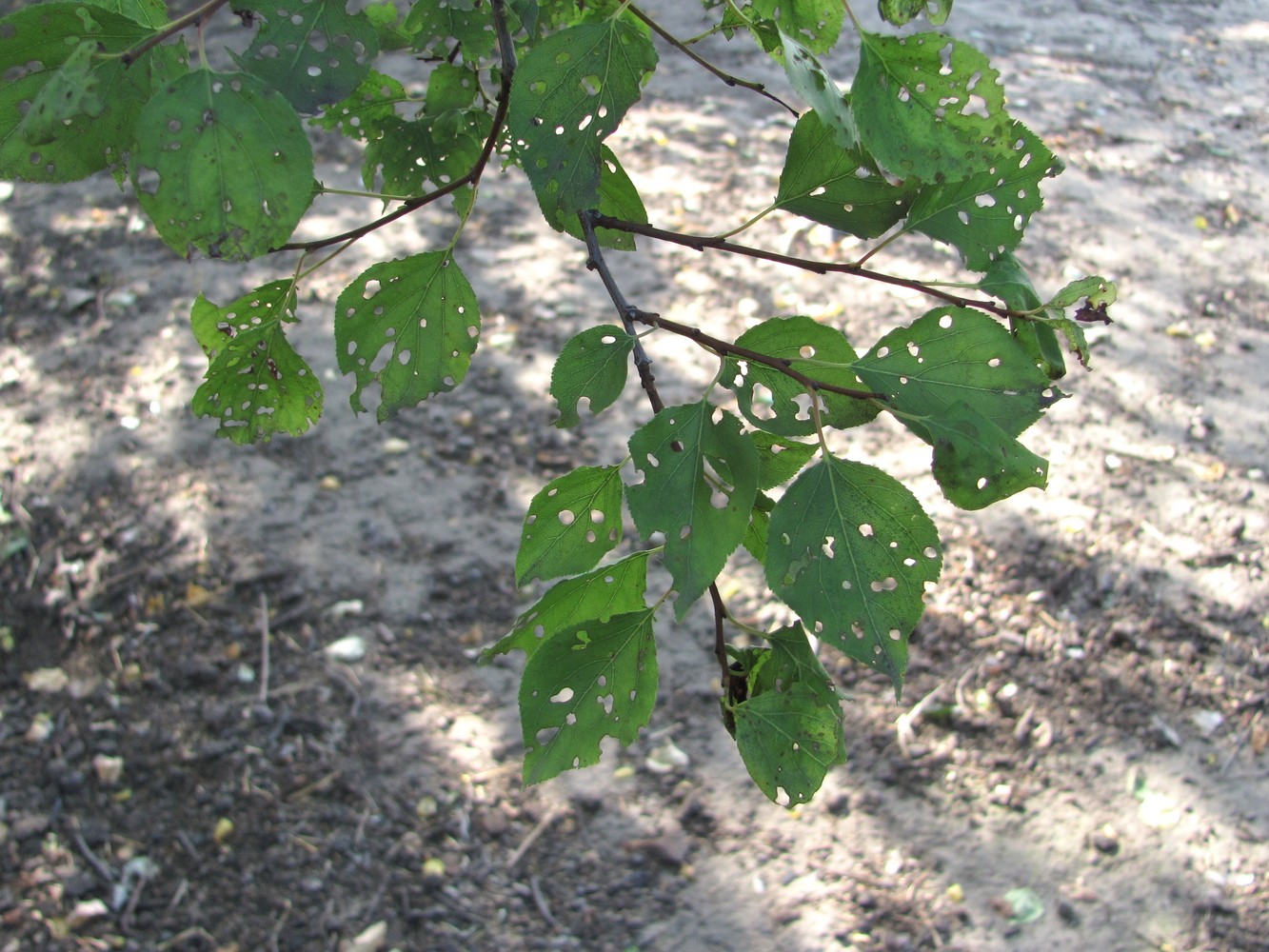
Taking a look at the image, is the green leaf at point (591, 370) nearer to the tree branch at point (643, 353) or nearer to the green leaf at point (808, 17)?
the tree branch at point (643, 353)

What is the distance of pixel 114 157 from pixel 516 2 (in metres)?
0.37

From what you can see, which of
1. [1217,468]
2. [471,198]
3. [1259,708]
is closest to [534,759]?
[471,198]

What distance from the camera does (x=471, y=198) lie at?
1.04 metres

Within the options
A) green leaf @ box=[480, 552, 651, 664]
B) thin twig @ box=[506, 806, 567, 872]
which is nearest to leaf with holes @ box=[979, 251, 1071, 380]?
green leaf @ box=[480, 552, 651, 664]

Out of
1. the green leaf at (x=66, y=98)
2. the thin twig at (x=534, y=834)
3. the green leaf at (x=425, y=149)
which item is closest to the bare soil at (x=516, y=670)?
the thin twig at (x=534, y=834)

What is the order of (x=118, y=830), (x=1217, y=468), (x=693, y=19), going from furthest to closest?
(x=693, y=19) < (x=1217, y=468) < (x=118, y=830)

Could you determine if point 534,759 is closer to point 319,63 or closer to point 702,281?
point 319,63

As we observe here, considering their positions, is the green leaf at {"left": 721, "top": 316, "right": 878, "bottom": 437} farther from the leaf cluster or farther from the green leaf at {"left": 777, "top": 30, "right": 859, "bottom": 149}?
the green leaf at {"left": 777, "top": 30, "right": 859, "bottom": 149}

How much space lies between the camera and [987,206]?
79cm

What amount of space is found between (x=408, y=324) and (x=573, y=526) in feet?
0.79

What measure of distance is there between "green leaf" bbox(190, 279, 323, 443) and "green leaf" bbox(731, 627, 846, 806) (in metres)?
0.54

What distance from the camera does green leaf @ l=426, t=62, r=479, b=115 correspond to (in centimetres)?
117

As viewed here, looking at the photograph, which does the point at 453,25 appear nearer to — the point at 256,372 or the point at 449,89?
the point at 449,89

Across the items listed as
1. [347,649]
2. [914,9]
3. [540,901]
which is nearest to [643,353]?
[914,9]
